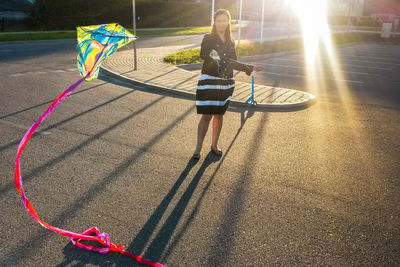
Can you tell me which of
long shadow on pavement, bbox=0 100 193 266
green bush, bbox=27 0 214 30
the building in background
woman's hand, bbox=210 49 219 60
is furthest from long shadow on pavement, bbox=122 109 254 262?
the building in background

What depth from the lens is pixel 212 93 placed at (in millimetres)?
5367

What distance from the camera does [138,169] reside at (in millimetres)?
5184

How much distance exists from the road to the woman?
2.35 ft

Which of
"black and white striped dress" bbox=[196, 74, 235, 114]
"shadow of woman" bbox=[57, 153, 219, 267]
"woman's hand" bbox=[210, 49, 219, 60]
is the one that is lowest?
"shadow of woman" bbox=[57, 153, 219, 267]

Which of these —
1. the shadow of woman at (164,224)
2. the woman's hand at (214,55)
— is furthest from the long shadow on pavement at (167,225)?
the woman's hand at (214,55)

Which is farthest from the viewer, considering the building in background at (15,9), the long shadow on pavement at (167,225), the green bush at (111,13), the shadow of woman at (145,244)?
the building in background at (15,9)

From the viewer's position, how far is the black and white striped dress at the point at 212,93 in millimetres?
5340

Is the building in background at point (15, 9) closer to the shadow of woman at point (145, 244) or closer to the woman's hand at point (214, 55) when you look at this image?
the woman's hand at point (214, 55)

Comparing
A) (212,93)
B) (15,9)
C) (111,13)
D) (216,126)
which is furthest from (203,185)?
(15,9)

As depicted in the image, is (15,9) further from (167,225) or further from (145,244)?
(145,244)

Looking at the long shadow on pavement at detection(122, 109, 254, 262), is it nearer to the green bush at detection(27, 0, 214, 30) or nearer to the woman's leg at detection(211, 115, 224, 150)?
the woman's leg at detection(211, 115, 224, 150)

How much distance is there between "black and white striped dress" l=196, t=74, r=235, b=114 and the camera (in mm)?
5340

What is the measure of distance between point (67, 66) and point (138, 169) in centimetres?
896

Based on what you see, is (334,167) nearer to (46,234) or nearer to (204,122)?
(204,122)
